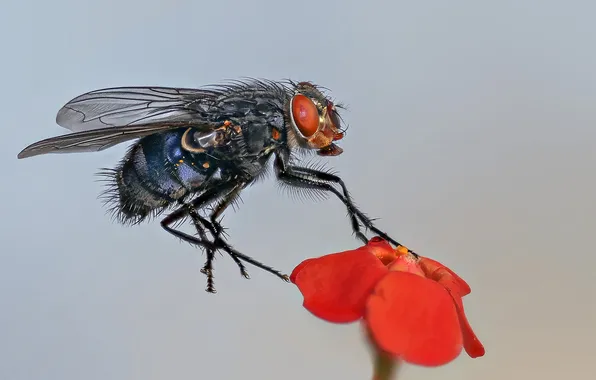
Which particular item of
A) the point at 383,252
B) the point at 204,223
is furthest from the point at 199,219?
the point at 383,252

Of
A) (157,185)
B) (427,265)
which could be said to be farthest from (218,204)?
(427,265)

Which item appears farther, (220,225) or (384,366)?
(220,225)

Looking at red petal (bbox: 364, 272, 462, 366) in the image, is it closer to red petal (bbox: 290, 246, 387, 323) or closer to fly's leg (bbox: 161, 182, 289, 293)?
red petal (bbox: 290, 246, 387, 323)

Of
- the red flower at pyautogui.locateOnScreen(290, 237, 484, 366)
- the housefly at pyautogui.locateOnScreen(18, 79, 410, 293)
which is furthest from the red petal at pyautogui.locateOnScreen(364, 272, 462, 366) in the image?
the housefly at pyautogui.locateOnScreen(18, 79, 410, 293)

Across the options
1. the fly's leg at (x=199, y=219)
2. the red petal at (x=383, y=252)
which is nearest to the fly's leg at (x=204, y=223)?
the fly's leg at (x=199, y=219)

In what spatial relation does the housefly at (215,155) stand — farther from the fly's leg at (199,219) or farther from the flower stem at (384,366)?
the flower stem at (384,366)

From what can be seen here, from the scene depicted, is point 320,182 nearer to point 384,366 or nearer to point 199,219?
point 199,219

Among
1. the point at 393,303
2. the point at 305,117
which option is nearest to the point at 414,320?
the point at 393,303
